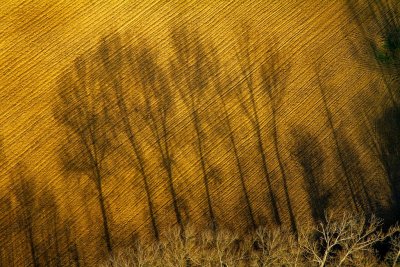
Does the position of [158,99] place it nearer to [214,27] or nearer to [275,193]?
[214,27]

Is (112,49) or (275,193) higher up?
(112,49)

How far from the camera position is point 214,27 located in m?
16.7

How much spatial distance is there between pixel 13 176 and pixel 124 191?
4.23m

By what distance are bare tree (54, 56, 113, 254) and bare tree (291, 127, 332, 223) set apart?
7.79 meters

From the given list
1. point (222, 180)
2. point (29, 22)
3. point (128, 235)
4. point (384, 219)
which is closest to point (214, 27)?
point (222, 180)

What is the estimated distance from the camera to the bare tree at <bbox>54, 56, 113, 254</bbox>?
15383 millimetres

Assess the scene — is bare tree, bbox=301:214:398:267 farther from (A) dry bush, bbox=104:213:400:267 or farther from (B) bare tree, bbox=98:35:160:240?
(B) bare tree, bbox=98:35:160:240

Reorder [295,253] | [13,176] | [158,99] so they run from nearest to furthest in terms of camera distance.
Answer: [295,253] → [13,176] → [158,99]

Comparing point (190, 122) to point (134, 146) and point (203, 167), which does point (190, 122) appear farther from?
point (134, 146)

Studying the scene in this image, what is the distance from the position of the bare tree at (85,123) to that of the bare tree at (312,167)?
25.6 ft

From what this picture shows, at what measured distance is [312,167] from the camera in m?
16.4

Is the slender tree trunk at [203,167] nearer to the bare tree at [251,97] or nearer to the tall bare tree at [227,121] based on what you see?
the tall bare tree at [227,121]

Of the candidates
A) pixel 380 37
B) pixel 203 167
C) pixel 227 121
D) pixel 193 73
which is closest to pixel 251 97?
pixel 227 121

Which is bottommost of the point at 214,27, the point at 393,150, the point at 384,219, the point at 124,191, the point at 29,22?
the point at 384,219
